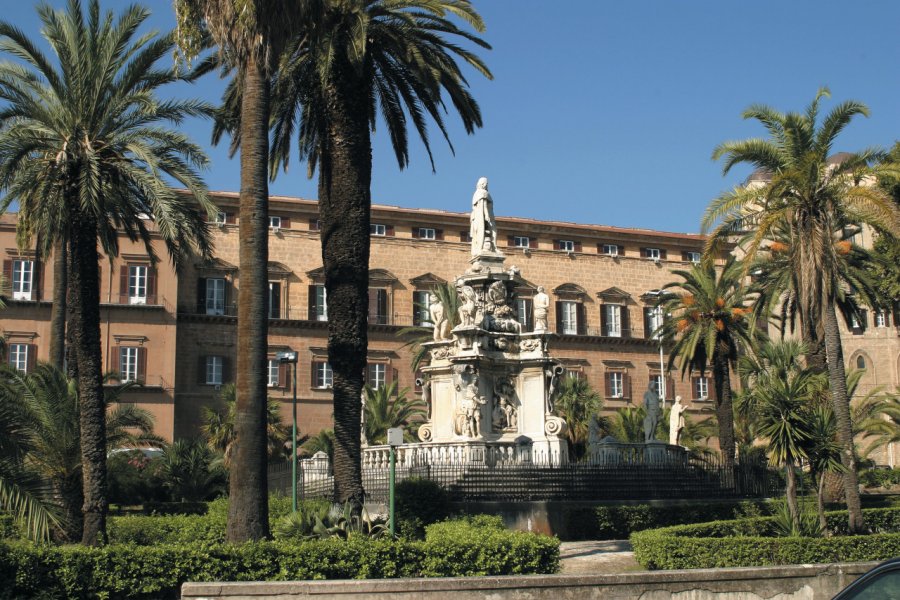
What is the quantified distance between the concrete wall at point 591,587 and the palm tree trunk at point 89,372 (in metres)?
6.51

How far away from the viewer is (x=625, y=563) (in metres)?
19.4

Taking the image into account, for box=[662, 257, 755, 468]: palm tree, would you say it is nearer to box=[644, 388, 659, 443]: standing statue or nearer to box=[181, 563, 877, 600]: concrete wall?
box=[644, 388, 659, 443]: standing statue

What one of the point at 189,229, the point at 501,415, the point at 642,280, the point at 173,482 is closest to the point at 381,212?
the point at 642,280

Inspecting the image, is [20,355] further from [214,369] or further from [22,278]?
[214,369]

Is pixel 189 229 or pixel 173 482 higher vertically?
pixel 189 229

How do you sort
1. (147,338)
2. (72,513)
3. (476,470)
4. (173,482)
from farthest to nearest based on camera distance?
1. (147,338)
2. (173,482)
3. (476,470)
4. (72,513)

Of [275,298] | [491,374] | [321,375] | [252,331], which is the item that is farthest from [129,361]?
[252,331]

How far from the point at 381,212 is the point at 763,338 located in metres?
23.6

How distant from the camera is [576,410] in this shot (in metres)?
51.4

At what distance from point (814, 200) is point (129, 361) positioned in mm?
39094

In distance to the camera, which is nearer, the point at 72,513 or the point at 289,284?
the point at 72,513

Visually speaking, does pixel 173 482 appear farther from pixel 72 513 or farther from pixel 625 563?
pixel 625 563

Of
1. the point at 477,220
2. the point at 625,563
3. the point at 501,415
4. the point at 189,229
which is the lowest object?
the point at 625,563

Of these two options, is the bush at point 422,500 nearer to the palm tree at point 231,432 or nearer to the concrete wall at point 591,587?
the concrete wall at point 591,587
